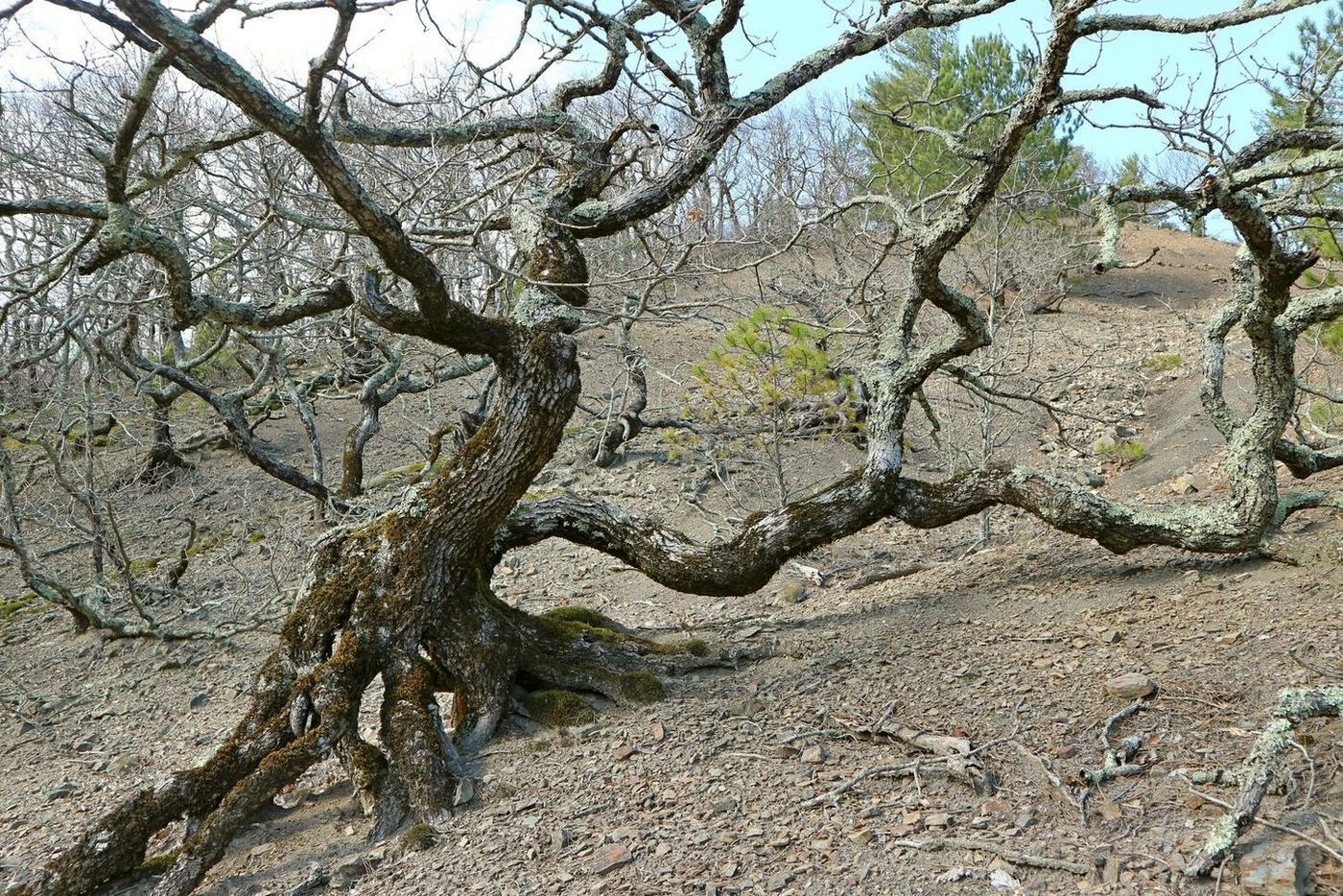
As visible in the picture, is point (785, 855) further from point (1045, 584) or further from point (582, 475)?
point (582, 475)

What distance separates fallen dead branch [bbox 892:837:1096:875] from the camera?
2.95m

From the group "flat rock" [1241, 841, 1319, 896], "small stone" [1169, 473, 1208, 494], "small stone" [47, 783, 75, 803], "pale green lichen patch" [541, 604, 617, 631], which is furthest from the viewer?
"small stone" [1169, 473, 1208, 494]

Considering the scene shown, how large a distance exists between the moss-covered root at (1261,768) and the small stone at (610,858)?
184 centimetres

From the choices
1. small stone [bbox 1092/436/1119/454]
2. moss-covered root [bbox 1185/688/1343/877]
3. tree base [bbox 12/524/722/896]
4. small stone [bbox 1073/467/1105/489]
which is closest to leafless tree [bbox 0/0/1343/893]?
tree base [bbox 12/524/722/896]

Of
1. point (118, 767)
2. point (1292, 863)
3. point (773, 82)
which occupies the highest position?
point (773, 82)

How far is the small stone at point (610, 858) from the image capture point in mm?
3484

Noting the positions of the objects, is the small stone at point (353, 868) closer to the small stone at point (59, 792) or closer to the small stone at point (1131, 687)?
the small stone at point (59, 792)

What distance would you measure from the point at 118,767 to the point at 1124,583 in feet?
19.4

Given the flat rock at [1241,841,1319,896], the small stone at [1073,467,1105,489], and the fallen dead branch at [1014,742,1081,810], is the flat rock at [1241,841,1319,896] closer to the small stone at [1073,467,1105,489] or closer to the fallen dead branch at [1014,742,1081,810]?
the fallen dead branch at [1014,742,1081,810]

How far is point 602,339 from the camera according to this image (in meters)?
16.2

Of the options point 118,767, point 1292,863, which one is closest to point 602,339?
point 118,767

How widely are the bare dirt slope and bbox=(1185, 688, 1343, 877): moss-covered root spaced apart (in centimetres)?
6

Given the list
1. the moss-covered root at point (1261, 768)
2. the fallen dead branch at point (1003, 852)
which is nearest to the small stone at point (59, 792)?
the fallen dead branch at point (1003, 852)

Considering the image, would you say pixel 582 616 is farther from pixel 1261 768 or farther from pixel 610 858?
pixel 1261 768
